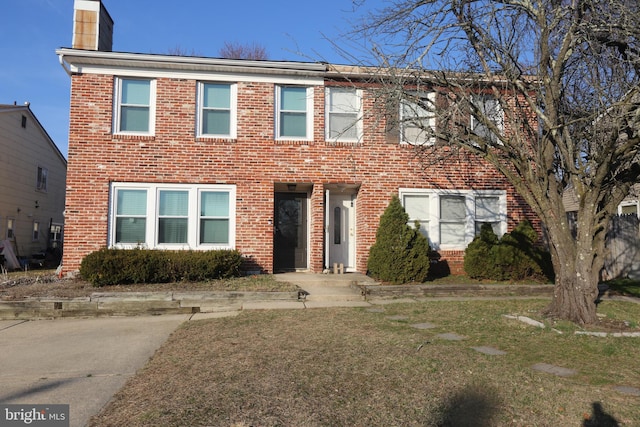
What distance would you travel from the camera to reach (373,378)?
4.21 metres

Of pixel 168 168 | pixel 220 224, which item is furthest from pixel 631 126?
pixel 168 168

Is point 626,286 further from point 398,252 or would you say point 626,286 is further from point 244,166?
point 244,166

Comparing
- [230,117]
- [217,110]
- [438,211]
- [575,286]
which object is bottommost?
[575,286]

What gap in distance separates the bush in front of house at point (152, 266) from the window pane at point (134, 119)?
127 inches

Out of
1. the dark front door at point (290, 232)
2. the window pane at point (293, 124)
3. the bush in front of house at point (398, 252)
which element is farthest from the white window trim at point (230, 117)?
the bush in front of house at point (398, 252)

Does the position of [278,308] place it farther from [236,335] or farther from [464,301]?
[464,301]

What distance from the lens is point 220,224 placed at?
1120 centimetres

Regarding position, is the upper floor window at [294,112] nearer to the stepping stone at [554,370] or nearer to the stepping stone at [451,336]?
the stepping stone at [451,336]

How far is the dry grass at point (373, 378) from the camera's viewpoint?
11.1 feet

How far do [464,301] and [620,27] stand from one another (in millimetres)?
5229

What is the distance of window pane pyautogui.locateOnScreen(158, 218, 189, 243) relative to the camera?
10992 millimetres

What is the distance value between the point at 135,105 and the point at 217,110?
2.00m

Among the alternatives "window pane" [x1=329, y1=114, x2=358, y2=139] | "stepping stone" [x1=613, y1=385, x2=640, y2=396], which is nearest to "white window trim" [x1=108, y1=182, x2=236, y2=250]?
"window pane" [x1=329, y1=114, x2=358, y2=139]

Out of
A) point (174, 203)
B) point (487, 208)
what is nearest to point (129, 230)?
point (174, 203)
